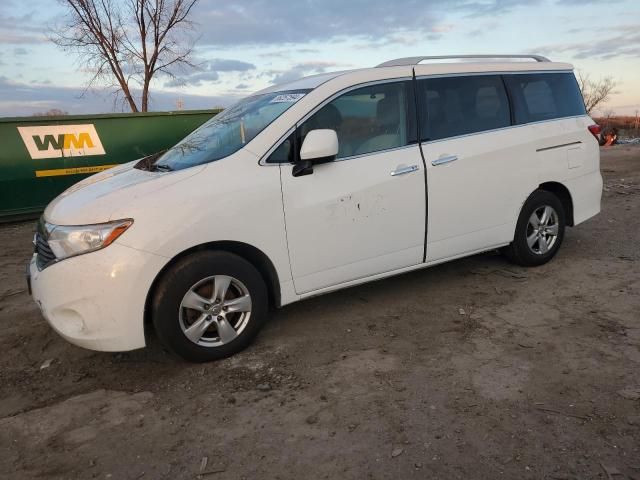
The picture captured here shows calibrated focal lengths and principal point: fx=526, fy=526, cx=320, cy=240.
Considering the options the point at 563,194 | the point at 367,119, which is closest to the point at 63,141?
the point at 367,119

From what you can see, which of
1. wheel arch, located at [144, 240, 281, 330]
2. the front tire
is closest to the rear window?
wheel arch, located at [144, 240, 281, 330]

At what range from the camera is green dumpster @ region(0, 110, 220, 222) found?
872 centimetres

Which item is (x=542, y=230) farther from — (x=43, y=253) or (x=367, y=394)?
(x=43, y=253)

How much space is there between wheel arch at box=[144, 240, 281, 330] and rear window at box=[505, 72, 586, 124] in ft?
8.49

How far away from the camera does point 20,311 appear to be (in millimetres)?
4559

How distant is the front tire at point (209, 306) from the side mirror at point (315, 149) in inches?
28.6

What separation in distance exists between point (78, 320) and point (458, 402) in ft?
7.28

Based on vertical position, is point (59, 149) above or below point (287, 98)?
below

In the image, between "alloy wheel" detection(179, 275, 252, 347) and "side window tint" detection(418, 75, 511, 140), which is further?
"side window tint" detection(418, 75, 511, 140)

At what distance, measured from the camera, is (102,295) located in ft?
9.90

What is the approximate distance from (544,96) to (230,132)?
9.52 feet

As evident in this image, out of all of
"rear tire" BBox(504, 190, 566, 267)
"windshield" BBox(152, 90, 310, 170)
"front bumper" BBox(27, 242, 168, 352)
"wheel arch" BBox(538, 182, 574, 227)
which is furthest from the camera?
"wheel arch" BBox(538, 182, 574, 227)

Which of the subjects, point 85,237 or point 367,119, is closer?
point 85,237

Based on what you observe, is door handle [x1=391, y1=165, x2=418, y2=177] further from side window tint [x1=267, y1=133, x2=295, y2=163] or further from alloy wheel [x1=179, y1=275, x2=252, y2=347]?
alloy wheel [x1=179, y1=275, x2=252, y2=347]
